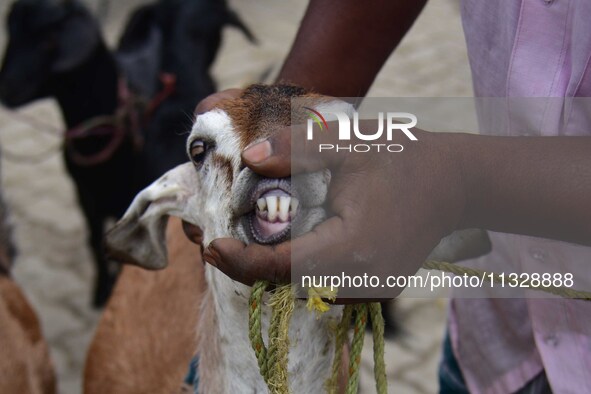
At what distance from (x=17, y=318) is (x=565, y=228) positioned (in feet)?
7.77

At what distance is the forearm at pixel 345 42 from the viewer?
6.71 ft

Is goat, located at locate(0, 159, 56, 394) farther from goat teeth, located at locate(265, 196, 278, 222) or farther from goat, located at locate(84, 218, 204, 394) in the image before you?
goat teeth, located at locate(265, 196, 278, 222)

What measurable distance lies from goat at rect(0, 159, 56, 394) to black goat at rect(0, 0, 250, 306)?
49.7 inches

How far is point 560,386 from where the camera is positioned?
1716mm

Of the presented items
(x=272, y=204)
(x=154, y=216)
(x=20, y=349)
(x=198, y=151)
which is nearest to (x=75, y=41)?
(x=20, y=349)

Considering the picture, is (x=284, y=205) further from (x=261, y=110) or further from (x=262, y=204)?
(x=261, y=110)

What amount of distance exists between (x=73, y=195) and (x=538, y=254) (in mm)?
4914

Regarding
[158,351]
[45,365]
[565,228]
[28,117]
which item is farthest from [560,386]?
[28,117]

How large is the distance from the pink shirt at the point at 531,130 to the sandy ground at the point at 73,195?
1.87 m

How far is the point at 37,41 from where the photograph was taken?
15.1ft

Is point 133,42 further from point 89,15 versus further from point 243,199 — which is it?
point 243,199

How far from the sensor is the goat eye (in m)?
1.78

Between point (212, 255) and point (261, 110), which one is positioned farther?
point (261, 110)

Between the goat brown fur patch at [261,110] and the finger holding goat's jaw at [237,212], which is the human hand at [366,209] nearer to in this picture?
the finger holding goat's jaw at [237,212]
